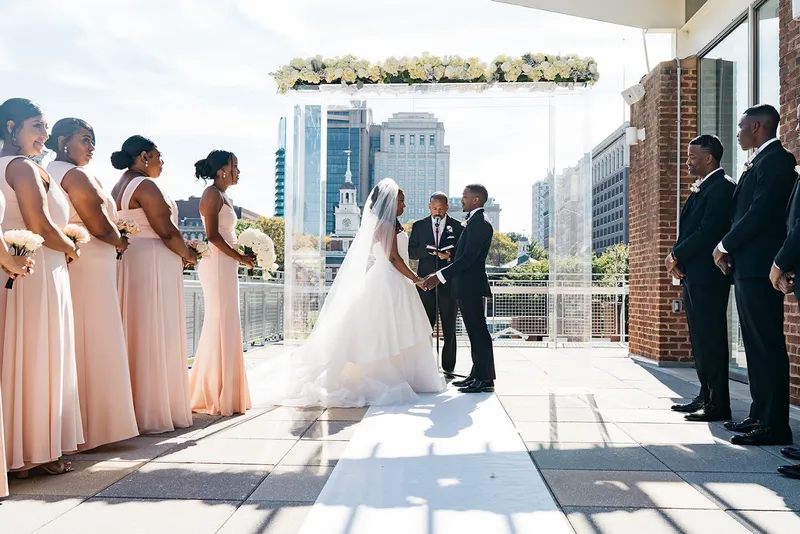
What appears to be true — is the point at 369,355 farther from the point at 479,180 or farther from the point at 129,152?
the point at 479,180

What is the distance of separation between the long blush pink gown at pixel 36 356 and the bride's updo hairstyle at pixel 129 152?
1.03 metres

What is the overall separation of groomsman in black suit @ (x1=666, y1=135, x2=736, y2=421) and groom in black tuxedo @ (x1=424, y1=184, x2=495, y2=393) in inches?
76.4

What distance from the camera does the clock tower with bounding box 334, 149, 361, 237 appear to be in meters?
8.73

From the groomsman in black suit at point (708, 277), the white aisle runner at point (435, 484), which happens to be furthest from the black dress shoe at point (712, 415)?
the white aisle runner at point (435, 484)

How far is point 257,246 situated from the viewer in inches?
232

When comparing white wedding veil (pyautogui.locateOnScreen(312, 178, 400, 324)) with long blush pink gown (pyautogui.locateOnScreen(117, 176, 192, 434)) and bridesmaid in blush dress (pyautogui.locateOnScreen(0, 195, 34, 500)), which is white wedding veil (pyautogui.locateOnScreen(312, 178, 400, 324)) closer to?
long blush pink gown (pyautogui.locateOnScreen(117, 176, 192, 434))

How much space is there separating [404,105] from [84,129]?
562 cm

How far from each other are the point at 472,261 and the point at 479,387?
132cm

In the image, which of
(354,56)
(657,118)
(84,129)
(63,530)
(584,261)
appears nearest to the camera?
(63,530)

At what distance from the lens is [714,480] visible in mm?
3604

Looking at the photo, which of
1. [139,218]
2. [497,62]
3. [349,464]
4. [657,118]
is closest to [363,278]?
[139,218]

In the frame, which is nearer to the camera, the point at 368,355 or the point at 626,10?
the point at 368,355

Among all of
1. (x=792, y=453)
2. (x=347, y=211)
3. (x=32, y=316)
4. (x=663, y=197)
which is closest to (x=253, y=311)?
(x=347, y=211)

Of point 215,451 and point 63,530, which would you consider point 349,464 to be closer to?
point 215,451
